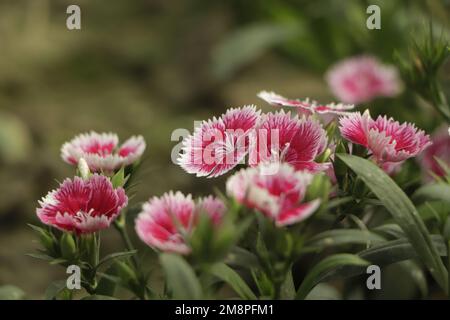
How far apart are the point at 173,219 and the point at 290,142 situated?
0.19 metres

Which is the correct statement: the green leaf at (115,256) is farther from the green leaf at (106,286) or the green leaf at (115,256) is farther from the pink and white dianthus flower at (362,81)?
the pink and white dianthus flower at (362,81)

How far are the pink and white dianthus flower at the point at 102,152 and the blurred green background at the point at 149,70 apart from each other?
0.83 meters

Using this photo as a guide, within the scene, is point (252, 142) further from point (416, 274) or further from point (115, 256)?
point (416, 274)

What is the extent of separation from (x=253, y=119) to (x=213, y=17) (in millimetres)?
2410

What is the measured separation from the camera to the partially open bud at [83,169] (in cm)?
90

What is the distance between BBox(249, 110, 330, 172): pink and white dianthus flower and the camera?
820 millimetres

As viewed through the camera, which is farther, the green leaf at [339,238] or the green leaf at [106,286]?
the green leaf at [106,286]

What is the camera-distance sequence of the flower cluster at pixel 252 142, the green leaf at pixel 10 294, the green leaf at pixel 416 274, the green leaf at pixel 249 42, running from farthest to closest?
the green leaf at pixel 249 42 < the green leaf at pixel 416 274 < the green leaf at pixel 10 294 < the flower cluster at pixel 252 142

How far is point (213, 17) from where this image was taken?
125 inches

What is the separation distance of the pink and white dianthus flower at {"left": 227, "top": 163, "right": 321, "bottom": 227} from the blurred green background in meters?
0.93

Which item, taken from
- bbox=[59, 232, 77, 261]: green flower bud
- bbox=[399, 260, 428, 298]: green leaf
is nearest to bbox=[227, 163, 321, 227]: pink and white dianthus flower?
bbox=[59, 232, 77, 261]: green flower bud

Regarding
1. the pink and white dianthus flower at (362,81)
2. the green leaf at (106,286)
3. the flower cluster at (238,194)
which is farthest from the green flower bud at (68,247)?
the pink and white dianthus flower at (362,81)
